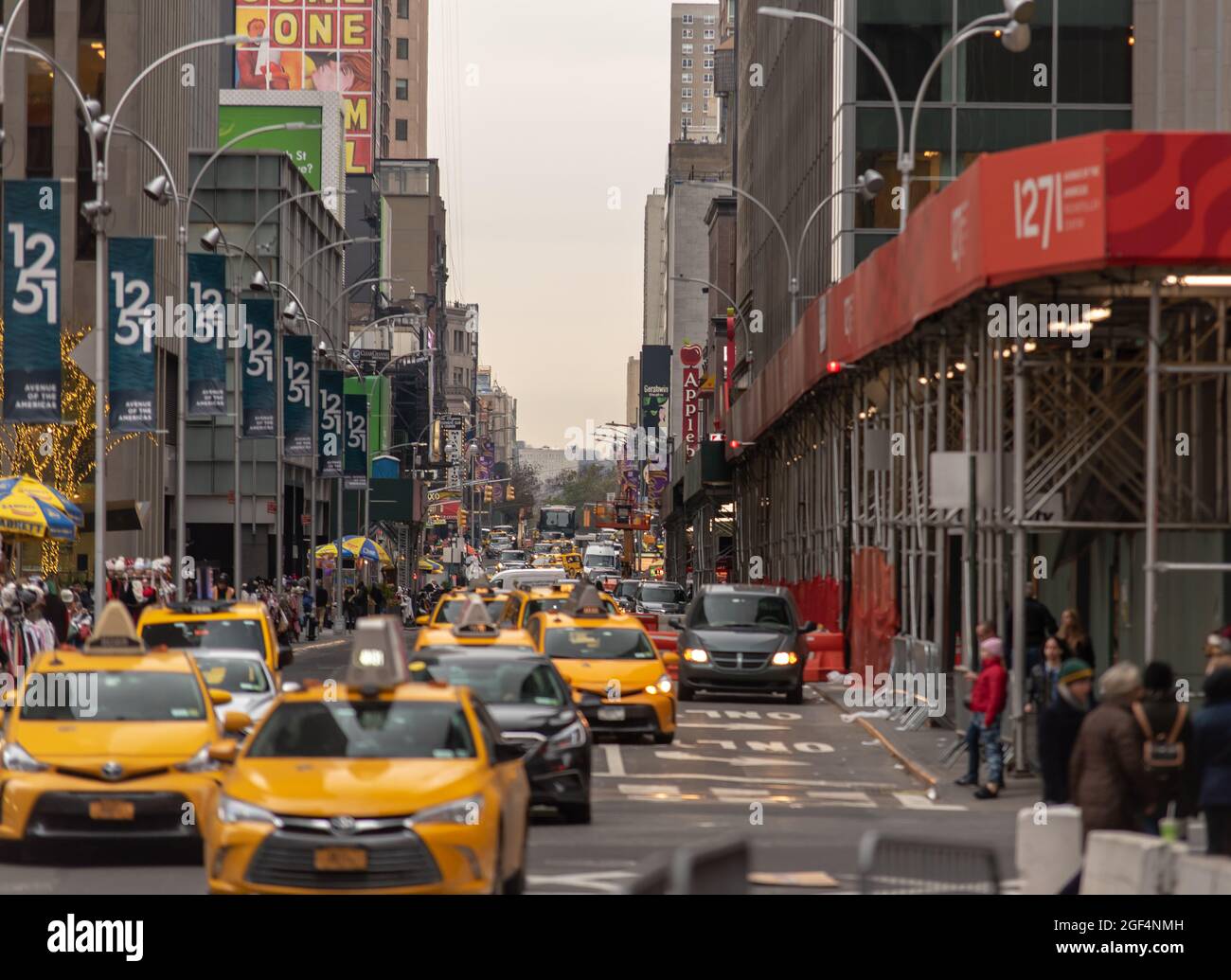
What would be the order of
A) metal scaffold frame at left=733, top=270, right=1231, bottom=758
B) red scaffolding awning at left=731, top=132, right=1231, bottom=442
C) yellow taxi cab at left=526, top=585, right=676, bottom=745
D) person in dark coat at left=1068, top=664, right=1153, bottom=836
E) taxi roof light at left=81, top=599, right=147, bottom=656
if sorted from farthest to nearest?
yellow taxi cab at left=526, top=585, right=676, bottom=745 < metal scaffold frame at left=733, top=270, right=1231, bottom=758 < red scaffolding awning at left=731, top=132, right=1231, bottom=442 < taxi roof light at left=81, top=599, right=147, bottom=656 < person in dark coat at left=1068, top=664, right=1153, bottom=836

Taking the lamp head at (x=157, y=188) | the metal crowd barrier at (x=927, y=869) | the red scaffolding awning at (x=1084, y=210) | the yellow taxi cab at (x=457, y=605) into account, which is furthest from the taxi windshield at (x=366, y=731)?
the lamp head at (x=157, y=188)

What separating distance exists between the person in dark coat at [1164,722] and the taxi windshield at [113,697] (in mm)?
7289

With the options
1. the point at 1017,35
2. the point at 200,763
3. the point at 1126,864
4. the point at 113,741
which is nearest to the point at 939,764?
the point at 1017,35

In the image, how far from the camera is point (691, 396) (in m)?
127

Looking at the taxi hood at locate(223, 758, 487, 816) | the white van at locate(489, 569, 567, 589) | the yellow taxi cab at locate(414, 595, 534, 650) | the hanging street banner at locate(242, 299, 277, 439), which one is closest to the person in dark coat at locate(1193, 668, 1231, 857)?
the taxi hood at locate(223, 758, 487, 816)

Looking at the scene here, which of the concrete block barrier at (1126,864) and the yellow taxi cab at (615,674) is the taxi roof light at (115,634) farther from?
the concrete block barrier at (1126,864)

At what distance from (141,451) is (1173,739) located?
51.7 meters

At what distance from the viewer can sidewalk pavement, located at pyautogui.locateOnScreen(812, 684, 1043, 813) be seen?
21688 millimetres

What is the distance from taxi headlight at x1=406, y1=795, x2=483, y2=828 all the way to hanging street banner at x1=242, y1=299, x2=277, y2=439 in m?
32.6

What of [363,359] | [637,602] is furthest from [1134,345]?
[363,359]

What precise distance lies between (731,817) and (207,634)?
26.3 feet

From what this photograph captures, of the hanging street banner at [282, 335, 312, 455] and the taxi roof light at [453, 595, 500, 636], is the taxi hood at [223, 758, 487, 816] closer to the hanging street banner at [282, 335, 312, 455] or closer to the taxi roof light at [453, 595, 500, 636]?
the taxi roof light at [453, 595, 500, 636]

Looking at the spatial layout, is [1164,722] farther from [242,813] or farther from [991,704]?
[991,704]
